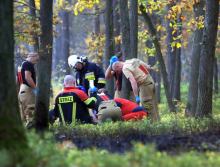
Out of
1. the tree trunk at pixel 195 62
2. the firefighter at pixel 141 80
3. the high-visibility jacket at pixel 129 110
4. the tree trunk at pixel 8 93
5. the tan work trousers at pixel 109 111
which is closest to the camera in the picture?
the tree trunk at pixel 8 93

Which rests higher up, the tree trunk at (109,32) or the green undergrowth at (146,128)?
the tree trunk at (109,32)

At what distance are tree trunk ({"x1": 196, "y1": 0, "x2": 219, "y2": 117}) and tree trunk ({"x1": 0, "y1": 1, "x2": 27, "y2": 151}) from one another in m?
5.47

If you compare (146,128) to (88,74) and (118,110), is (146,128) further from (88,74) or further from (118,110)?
(88,74)

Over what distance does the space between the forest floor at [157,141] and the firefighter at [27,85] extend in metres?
4.01

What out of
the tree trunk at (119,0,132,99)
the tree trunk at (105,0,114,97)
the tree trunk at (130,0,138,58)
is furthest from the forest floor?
the tree trunk at (105,0,114,97)

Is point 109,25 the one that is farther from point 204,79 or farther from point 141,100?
point 204,79

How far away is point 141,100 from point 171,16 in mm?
3317

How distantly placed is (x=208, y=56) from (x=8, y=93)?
5857 millimetres

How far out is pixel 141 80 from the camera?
13.3m

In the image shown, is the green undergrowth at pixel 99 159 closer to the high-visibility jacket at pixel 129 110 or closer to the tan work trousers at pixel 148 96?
the high-visibility jacket at pixel 129 110

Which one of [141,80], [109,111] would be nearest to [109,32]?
[141,80]

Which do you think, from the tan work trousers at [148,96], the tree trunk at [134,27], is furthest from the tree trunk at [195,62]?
the tan work trousers at [148,96]

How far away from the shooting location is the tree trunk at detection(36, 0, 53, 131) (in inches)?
359

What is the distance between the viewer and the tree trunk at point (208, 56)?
10977 mm
